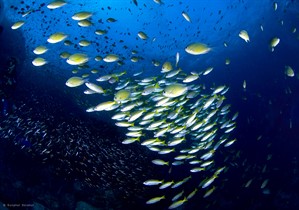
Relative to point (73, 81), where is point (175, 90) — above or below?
below

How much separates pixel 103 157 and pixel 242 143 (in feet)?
39.0

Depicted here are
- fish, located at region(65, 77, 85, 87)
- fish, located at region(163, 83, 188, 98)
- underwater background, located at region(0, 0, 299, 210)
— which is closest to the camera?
fish, located at region(163, 83, 188, 98)

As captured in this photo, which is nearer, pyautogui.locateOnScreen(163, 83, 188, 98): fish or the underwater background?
pyautogui.locateOnScreen(163, 83, 188, 98): fish

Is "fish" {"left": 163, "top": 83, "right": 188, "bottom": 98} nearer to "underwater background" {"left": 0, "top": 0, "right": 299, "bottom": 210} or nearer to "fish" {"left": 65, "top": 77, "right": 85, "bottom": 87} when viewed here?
"underwater background" {"left": 0, "top": 0, "right": 299, "bottom": 210}

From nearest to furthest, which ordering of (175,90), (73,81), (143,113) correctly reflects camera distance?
1. (175,90)
2. (73,81)
3. (143,113)

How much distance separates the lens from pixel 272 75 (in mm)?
22344

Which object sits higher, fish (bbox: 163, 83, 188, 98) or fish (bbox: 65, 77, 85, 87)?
fish (bbox: 65, 77, 85, 87)

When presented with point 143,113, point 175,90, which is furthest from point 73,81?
point 143,113

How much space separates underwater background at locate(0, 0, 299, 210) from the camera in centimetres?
1203

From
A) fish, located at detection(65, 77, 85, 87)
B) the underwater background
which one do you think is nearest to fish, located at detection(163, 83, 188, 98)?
the underwater background

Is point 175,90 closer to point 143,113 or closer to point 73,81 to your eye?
point 73,81

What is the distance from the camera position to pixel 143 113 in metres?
12.4

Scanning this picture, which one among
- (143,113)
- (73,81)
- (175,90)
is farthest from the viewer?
(143,113)

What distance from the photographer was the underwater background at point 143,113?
12.0 metres
